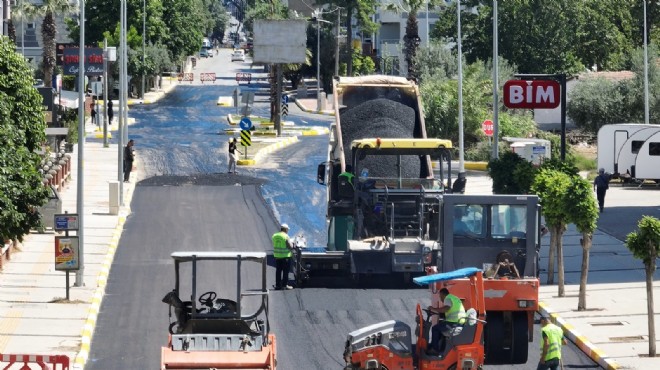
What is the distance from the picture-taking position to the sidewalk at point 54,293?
2520cm

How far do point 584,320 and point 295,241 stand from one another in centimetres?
727


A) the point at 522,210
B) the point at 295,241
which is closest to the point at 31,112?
the point at 295,241

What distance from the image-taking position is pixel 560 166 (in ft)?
110

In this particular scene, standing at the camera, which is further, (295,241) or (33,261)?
(33,261)

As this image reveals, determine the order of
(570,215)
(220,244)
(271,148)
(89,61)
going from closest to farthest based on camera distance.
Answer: (570,215) < (220,244) < (271,148) < (89,61)

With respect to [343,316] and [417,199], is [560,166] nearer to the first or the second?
[417,199]

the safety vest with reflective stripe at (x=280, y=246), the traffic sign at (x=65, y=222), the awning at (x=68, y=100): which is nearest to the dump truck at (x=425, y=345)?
the safety vest with reflective stripe at (x=280, y=246)

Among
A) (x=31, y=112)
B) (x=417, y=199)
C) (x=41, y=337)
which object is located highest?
(x=31, y=112)

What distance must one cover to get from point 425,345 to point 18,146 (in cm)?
1030

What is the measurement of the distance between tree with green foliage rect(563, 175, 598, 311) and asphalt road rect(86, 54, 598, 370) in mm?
2400

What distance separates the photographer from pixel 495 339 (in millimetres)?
23000

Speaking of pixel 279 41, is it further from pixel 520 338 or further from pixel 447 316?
pixel 447 316

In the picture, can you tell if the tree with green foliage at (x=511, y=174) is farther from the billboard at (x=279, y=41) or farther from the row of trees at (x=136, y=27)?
the row of trees at (x=136, y=27)

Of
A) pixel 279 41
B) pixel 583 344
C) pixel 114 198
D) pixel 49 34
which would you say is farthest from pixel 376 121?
pixel 49 34
